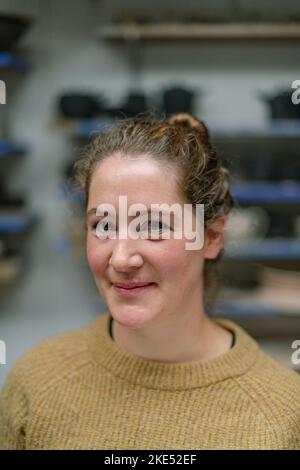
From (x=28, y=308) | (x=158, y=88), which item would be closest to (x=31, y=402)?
(x=28, y=308)

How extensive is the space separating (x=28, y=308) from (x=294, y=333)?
1.12 m

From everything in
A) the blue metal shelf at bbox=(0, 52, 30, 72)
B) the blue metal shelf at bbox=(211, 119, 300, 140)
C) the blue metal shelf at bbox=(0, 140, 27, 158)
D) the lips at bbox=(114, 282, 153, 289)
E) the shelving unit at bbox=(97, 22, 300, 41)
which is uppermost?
the shelving unit at bbox=(97, 22, 300, 41)

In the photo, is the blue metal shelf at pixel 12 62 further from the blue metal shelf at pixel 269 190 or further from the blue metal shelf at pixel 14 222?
the blue metal shelf at pixel 269 190

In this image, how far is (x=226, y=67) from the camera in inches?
106

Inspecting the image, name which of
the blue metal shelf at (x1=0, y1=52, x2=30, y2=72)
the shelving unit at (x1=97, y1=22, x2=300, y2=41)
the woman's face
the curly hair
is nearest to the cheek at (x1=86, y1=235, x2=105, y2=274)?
the woman's face

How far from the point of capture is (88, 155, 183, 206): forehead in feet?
2.35

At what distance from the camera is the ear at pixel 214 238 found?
0.83m

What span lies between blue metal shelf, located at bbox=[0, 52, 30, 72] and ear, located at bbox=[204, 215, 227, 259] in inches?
70.9

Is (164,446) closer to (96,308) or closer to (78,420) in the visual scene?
(78,420)

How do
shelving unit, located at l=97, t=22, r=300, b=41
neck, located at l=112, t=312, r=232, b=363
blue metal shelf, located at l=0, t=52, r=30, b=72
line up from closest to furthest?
neck, located at l=112, t=312, r=232, b=363
blue metal shelf, located at l=0, t=52, r=30, b=72
shelving unit, located at l=97, t=22, r=300, b=41

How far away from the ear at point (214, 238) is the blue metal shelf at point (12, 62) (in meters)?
1.80

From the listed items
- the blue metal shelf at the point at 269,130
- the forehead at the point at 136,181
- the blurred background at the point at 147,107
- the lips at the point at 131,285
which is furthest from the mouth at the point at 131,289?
the blue metal shelf at the point at 269,130

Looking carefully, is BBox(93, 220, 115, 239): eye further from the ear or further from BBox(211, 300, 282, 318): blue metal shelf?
BBox(211, 300, 282, 318): blue metal shelf
